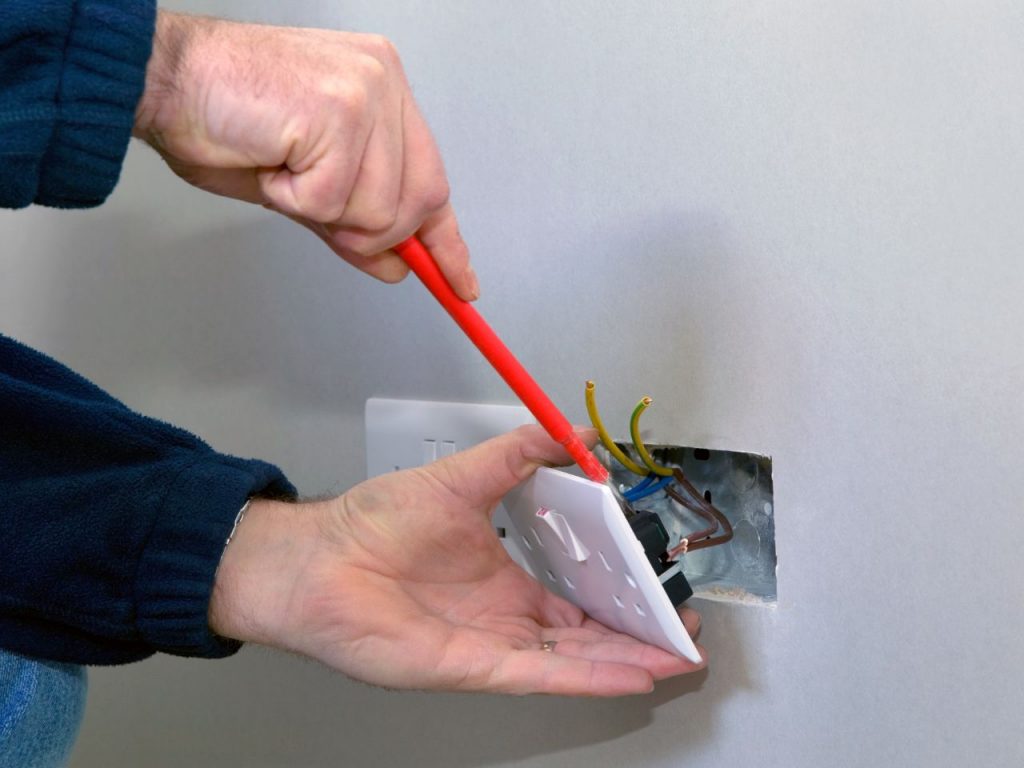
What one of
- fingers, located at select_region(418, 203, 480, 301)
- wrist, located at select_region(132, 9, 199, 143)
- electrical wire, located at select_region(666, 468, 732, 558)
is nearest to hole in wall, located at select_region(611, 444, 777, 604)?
electrical wire, located at select_region(666, 468, 732, 558)

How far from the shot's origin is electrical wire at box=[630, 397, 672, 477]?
66cm

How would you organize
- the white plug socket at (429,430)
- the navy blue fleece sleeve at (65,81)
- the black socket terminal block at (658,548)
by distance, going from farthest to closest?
the white plug socket at (429,430) → the black socket terminal block at (658,548) → the navy blue fleece sleeve at (65,81)

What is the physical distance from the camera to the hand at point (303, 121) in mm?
506

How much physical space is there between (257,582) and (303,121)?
0.33 metres

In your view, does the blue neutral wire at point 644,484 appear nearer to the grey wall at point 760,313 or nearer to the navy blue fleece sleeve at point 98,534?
the grey wall at point 760,313

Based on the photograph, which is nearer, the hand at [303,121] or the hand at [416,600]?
the hand at [303,121]

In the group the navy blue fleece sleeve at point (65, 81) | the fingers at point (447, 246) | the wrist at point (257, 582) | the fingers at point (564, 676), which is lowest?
the wrist at point (257, 582)

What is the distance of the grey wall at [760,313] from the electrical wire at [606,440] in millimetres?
32

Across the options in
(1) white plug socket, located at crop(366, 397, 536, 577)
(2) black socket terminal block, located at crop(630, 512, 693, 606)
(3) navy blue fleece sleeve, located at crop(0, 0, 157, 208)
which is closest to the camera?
(3) navy blue fleece sleeve, located at crop(0, 0, 157, 208)

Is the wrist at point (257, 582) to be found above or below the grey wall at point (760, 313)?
below

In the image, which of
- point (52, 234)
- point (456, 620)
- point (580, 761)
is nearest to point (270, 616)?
point (456, 620)

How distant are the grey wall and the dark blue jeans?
26 cm

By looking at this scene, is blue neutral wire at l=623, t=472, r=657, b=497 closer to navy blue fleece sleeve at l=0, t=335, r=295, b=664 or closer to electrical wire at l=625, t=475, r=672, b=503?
electrical wire at l=625, t=475, r=672, b=503

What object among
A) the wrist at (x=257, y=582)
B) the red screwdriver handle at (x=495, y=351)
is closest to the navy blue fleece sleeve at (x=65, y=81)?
the red screwdriver handle at (x=495, y=351)
